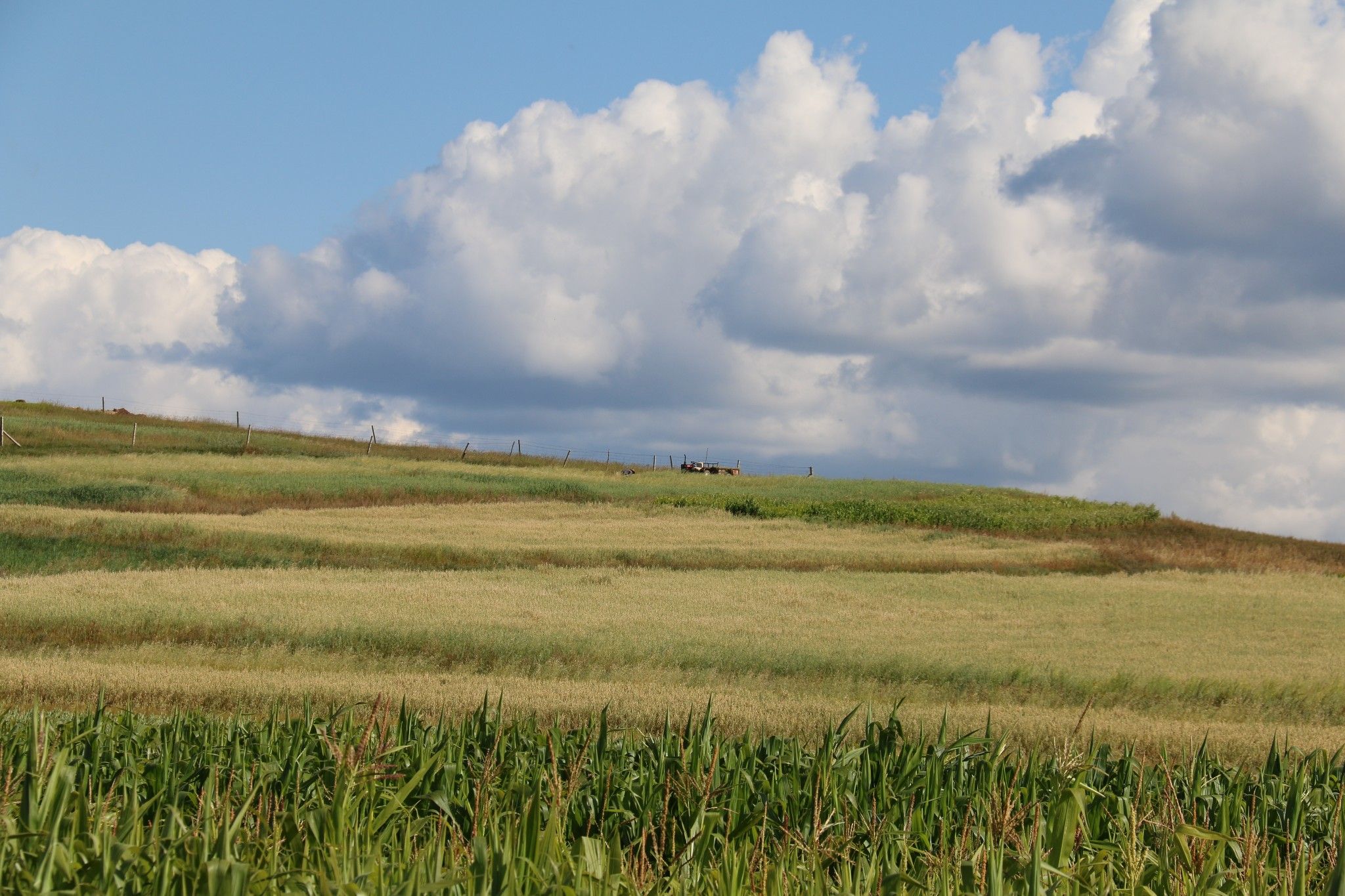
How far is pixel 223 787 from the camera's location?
735cm

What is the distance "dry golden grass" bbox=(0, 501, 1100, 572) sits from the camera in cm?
2902

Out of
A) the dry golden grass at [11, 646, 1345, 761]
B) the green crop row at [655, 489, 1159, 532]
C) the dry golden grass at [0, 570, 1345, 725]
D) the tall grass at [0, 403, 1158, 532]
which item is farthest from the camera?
the green crop row at [655, 489, 1159, 532]

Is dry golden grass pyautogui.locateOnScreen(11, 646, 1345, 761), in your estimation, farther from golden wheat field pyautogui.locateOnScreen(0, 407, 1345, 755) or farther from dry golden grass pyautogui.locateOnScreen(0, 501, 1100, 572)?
dry golden grass pyautogui.locateOnScreen(0, 501, 1100, 572)

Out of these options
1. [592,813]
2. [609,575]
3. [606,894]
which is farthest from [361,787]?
[609,575]

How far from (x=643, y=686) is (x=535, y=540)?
1851cm

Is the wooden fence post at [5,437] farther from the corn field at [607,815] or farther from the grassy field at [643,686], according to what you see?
the corn field at [607,815]

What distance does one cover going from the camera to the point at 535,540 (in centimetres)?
3284

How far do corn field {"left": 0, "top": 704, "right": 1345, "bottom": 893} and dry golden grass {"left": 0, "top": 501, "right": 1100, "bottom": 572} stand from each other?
64.9 feet

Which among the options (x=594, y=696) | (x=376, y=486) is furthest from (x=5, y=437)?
(x=594, y=696)

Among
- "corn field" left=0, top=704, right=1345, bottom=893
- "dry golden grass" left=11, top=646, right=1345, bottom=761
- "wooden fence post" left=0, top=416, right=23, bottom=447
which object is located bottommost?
"dry golden grass" left=11, top=646, right=1345, bottom=761

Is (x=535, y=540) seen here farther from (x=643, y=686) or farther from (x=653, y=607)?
(x=643, y=686)

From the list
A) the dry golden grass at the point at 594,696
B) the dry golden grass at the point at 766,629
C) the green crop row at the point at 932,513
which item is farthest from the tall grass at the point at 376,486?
the dry golden grass at the point at 594,696

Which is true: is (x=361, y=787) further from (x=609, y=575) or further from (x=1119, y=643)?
(x=609, y=575)

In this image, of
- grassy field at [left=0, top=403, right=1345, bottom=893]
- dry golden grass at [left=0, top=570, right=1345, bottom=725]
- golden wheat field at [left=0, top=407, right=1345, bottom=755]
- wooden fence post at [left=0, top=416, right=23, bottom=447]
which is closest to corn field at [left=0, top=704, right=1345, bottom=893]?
grassy field at [left=0, top=403, right=1345, bottom=893]
